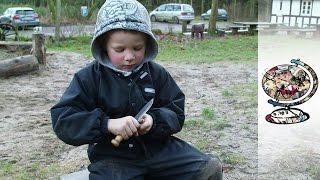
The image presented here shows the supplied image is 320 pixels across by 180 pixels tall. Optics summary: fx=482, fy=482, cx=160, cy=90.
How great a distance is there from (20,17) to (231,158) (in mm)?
16916

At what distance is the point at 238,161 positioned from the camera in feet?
11.4

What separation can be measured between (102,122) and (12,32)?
13.2 m

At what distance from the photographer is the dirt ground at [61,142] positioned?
349 centimetres

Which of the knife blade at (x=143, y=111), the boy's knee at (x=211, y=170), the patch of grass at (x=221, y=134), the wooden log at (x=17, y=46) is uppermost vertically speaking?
the knife blade at (x=143, y=111)

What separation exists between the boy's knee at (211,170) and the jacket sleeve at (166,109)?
183 mm

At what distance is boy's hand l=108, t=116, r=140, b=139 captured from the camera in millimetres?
1693

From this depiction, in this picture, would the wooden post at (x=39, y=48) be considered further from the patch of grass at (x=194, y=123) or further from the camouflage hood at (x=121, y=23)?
the camouflage hood at (x=121, y=23)

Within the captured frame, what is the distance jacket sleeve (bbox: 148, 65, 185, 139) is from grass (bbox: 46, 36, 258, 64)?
781 cm

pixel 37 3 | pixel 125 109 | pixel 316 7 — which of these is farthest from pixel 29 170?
pixel 37 3

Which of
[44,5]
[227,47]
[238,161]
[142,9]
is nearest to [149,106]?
[142,9]

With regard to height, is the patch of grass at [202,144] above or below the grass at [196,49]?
above

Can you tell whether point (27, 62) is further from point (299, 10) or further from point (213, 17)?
point (213, 17)

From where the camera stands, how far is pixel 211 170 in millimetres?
1967

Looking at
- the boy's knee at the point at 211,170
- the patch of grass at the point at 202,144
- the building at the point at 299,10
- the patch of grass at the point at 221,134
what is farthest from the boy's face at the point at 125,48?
the patch of grass at the point at 221,134
